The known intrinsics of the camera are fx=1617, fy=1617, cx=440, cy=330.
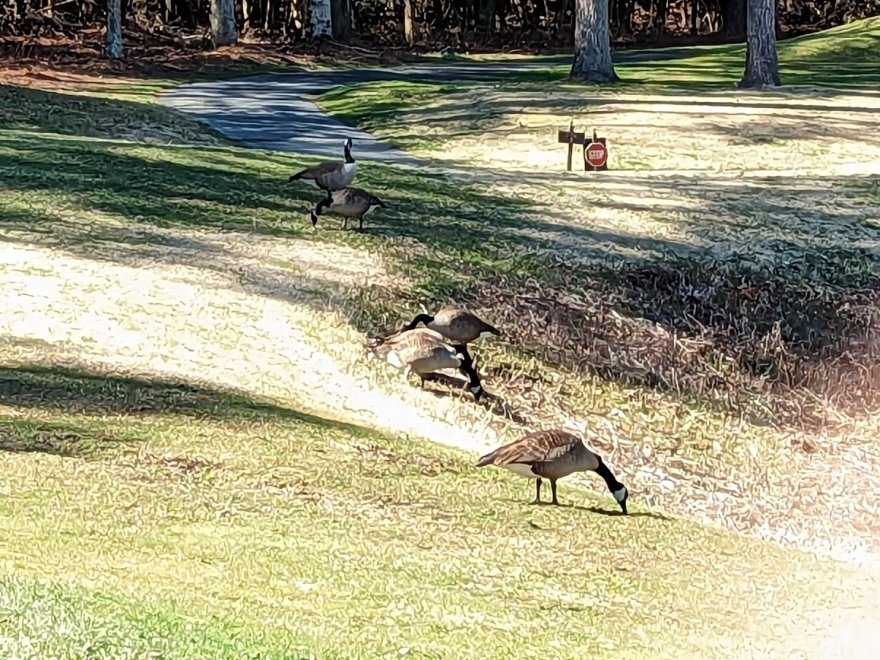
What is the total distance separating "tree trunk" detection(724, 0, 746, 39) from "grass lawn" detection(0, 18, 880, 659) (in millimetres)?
35174

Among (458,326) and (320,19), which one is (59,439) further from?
(320,19)

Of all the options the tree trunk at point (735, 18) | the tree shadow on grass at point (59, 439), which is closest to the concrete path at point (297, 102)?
the tree trunk at point (735, 18)

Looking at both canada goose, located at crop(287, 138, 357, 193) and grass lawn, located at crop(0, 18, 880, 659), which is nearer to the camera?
grass lawn, located at crop(0, 18, 880, 659)

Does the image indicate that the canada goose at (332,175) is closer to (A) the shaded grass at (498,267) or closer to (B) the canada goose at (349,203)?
(B) the canada goose at (349,203)

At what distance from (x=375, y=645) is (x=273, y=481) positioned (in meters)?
2.75

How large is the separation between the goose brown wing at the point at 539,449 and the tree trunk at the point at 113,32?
102 ft

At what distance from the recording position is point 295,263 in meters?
14.4

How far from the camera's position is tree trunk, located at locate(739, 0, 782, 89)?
29.3 meters

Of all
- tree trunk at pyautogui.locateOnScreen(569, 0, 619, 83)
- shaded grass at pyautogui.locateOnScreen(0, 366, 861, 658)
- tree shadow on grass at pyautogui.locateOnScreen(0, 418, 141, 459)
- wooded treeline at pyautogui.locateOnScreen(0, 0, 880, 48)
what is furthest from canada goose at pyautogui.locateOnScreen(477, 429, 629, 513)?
wooded treeline at pyautogui.locateOnScreen(0, 0, 880, 48)

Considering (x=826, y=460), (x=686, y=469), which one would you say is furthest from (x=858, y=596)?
(x=826, y=460)

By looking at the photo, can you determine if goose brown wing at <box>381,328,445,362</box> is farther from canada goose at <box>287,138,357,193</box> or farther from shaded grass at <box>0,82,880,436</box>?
canada goose at <box>287,138,357,193</box>

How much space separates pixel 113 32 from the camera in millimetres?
38562

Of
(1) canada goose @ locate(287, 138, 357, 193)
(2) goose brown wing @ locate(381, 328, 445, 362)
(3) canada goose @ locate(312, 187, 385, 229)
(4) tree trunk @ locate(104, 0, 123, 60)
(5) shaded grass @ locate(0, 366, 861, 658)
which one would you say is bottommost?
(5) shaded grass @ locate(0, 366, 861, 658)

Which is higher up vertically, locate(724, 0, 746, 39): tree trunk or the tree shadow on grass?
locate(724, 0, 746, 39): tree trunk
